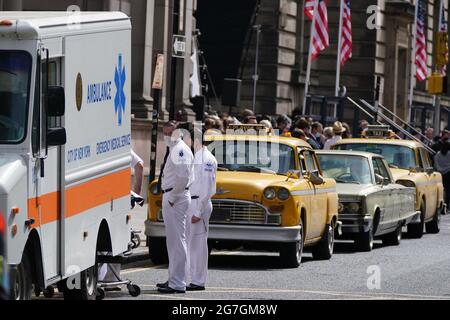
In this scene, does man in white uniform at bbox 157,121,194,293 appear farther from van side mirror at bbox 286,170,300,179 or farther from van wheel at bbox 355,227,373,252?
van wheel at bbox 355,227,373,252

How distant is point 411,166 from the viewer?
91.2 feet

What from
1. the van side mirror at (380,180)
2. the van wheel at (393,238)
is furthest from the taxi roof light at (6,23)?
the van wheel at (393,238)

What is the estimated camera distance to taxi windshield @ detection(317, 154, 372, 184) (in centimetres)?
2402

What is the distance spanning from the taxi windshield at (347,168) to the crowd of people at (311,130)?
0.58m

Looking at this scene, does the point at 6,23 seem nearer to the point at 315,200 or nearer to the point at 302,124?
the point at 315,200

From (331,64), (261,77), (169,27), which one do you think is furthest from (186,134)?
(331,64)

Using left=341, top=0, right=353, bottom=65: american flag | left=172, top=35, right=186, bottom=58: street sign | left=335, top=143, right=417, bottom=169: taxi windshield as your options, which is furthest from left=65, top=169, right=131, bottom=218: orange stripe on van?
left=341, top=0, right=353, bottom=65: american flag

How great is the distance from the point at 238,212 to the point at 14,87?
727cm

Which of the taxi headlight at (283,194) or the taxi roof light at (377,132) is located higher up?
the taxi roof light at (377,132)

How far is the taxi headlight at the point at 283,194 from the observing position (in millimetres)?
19234

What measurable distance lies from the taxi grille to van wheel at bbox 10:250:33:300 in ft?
23.6

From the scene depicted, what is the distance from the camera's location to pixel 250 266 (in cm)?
2003

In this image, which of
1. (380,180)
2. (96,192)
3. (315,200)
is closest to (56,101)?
(96,192)

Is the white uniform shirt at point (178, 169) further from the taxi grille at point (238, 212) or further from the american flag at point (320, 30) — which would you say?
the american flag at point (320, 30)
